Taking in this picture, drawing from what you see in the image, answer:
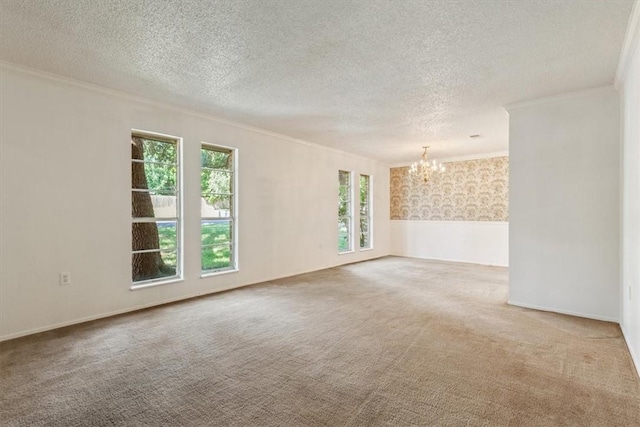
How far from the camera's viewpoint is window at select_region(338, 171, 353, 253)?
7.45 metres

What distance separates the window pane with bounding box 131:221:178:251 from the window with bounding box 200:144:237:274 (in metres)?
0.42

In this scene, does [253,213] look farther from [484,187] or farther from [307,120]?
[484,187]

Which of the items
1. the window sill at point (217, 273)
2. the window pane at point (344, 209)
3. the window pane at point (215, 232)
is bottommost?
the window sill at point (217, 273)

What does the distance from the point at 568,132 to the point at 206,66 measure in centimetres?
414

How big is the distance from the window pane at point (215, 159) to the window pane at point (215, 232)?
0.89m

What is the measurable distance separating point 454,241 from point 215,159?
6.09 meters

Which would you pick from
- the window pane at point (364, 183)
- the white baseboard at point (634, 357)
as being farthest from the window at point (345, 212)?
the white baseboard at point (634, 357)

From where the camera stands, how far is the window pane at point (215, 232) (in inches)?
185

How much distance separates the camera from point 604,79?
3303 mm

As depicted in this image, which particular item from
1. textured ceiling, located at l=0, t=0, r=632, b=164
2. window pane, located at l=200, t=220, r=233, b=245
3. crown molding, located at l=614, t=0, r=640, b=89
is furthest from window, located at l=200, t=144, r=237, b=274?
crown molding, located at l=614, t=0, r=640, b=89

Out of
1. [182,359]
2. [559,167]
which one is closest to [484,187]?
[559,167]

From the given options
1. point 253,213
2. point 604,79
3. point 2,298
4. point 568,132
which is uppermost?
point 604,79

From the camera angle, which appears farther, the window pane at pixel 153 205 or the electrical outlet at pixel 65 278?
the window pane at pixel 153 205

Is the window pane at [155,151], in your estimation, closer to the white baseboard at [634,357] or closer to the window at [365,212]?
the window at [365,212]
